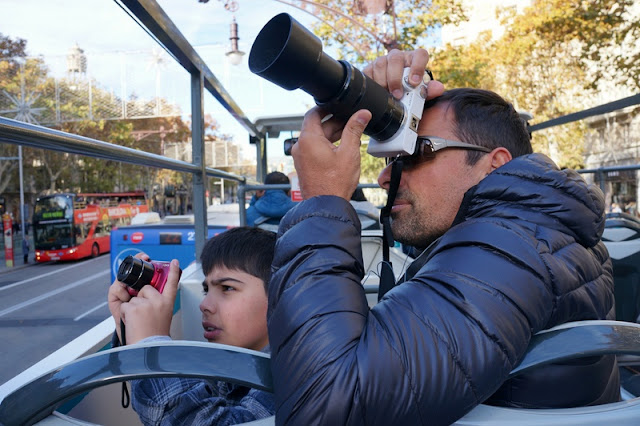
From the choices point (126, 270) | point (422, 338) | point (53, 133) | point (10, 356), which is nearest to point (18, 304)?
point (10, 356)

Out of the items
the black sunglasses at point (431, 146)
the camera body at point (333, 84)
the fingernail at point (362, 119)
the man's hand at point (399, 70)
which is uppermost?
the man's hand at point (399, 70)

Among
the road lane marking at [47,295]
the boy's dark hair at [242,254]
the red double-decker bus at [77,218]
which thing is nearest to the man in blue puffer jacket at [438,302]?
the boy's dark hair at [242,254]

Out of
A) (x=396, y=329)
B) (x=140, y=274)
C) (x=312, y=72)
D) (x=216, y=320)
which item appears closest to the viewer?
(x=396, y=329)

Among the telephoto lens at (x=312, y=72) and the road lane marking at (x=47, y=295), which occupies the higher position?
the telephoto lens at (x=312, y=72)

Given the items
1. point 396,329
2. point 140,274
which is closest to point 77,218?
point 140,274

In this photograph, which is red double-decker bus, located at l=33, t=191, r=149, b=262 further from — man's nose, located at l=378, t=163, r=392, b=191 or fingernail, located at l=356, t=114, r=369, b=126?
fingernail, located at l=356, t=114, r=369, b=126

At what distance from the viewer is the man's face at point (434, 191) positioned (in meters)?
1.35

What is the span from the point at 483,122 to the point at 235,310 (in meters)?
0.97

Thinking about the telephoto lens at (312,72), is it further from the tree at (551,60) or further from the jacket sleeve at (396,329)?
the tree at (551,60)

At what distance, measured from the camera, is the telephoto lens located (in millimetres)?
941

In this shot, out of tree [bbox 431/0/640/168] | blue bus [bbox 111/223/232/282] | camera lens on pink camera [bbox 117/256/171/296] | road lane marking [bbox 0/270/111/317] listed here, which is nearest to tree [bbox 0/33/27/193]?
camera lens on pink camera [bbox 117/256/171/296]

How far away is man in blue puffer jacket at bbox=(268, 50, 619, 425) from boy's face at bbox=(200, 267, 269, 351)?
0.62 meters

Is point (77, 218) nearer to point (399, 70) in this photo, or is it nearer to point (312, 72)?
point (399, 70)

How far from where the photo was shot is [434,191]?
1.36 meters
